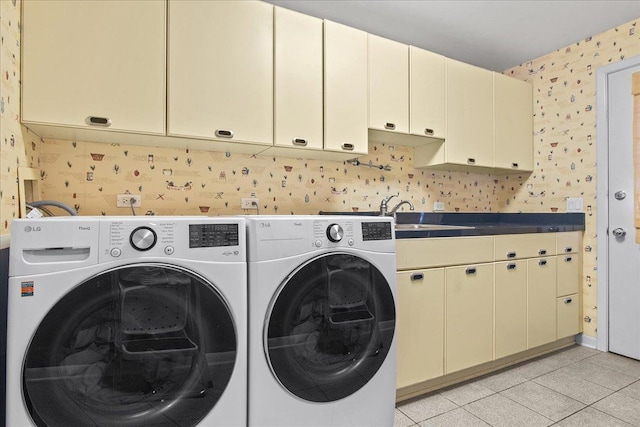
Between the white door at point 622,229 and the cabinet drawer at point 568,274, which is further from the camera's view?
the cabinet drawer at point 568,274

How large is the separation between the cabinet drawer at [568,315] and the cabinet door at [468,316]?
0.79 m

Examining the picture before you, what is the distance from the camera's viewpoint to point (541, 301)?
2436 mm

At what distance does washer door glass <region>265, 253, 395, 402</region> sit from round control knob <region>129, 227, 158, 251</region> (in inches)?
18.3

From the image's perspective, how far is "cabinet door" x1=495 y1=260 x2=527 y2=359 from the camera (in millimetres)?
2199

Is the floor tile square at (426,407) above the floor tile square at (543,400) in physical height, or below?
below

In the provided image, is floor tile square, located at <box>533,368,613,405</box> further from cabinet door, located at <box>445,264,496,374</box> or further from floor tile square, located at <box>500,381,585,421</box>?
cabinet door, located at <box>445,264,496,374</box>

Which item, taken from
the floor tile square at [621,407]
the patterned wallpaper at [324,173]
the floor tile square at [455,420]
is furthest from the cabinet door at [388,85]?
the floor tile square at [621,407]

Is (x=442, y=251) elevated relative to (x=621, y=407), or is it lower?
elevated

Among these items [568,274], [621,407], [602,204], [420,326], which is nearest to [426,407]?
[420,326]

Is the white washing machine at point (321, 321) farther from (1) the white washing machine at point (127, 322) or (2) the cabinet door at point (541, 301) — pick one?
(2) the cabinet door at point (541, 301)

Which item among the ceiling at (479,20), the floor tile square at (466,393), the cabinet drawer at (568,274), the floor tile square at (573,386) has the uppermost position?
the ceiling at (479,20)

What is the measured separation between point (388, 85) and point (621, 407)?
2191mm

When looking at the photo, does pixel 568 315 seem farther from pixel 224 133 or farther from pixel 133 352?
pixel 133 352

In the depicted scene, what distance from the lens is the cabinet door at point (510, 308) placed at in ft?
7.22
